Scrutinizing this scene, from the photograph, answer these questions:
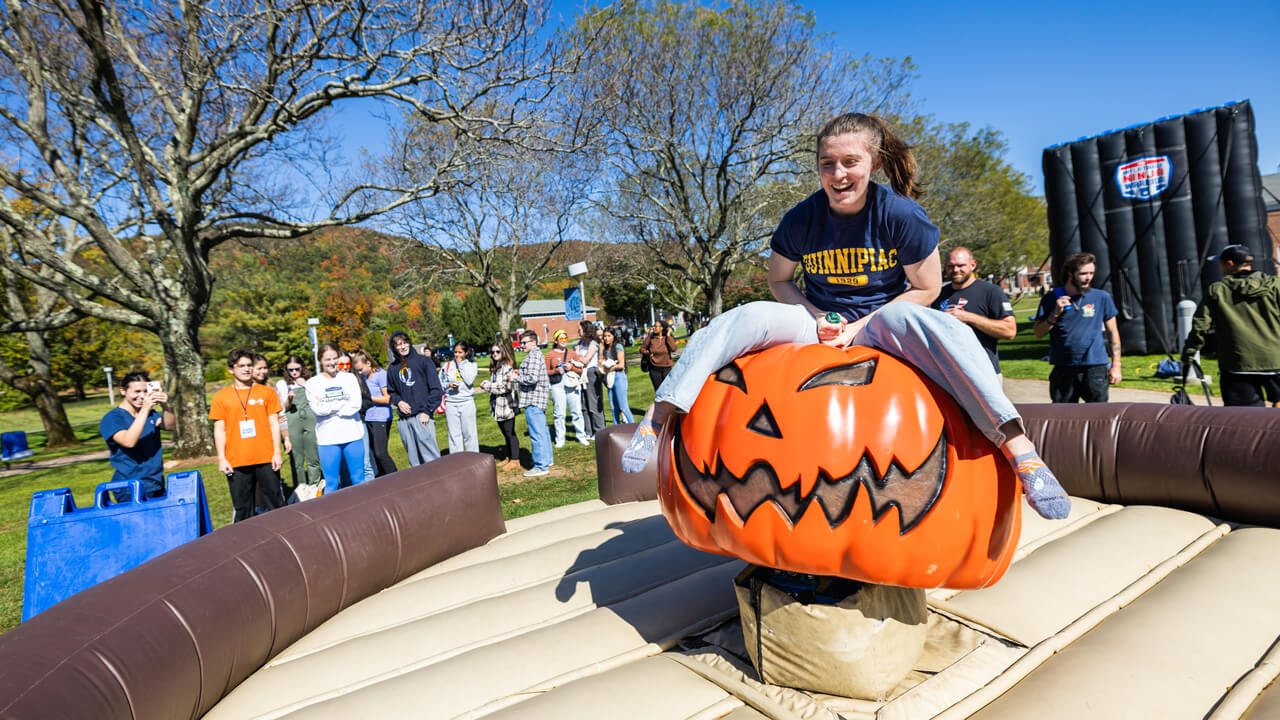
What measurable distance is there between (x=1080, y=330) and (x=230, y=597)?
571cm

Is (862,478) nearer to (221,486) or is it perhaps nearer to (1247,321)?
(1247,321)

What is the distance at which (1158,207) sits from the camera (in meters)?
12.4

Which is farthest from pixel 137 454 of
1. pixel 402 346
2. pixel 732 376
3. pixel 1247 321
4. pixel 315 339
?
pixel 315 339

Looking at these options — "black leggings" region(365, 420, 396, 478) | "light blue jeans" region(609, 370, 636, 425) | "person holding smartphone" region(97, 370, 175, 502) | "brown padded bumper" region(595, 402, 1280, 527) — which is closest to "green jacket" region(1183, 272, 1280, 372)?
"brown padded bumper" region(595, 402, 1280, 527)

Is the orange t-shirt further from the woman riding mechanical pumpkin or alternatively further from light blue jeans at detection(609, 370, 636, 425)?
light blue jeans at detection(609, 370, 636, 425)

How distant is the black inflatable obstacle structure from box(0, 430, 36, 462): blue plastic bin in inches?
861

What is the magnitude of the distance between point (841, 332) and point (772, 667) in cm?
114

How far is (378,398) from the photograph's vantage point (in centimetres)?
763

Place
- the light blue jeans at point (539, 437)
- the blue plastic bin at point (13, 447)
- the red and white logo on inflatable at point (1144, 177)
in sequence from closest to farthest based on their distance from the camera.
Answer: the light blue jeans at point (539, 437) < the red and white logo on inflatable at point (1144, 177) < the blue plastic bin at point (13, 447)

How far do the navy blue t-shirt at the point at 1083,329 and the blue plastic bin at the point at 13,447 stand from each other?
64.9 feet

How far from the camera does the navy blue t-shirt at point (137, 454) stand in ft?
15.3

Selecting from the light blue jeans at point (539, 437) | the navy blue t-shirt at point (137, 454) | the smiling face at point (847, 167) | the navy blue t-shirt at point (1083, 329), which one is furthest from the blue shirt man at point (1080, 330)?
the navy blue t-shirt at point (137, 454)

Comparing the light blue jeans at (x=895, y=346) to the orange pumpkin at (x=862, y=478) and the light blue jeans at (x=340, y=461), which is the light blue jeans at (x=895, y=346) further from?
the light blue jeans at (x=340, y=461)

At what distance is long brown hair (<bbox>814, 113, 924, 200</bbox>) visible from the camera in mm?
2162
